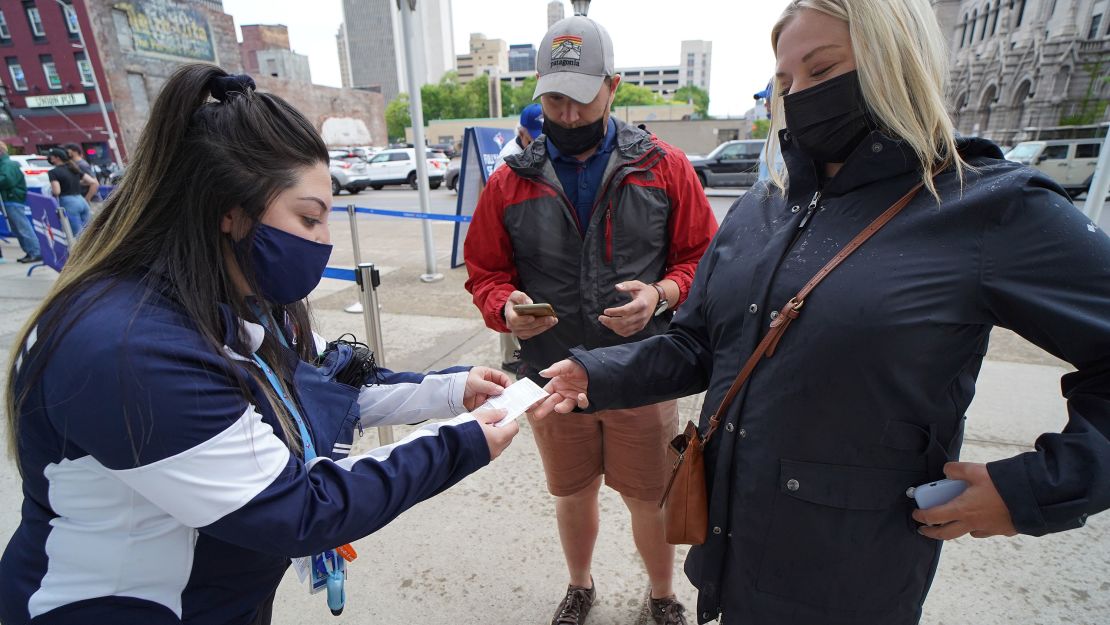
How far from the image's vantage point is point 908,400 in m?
1.21

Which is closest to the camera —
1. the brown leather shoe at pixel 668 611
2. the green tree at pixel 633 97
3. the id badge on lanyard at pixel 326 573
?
the id badge on lanyard at pixel 326 573

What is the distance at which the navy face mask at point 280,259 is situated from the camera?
1304mm

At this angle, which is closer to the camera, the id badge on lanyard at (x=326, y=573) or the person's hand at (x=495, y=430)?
the person's hand at (x=495, y=430)

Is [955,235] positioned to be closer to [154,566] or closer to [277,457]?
[277,457]

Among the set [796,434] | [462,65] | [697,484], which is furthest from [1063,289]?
[462,65]

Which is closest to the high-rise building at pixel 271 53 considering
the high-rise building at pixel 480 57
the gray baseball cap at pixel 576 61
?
the high-rise building at pixel 480 57

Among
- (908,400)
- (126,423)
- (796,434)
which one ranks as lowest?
(796,434)

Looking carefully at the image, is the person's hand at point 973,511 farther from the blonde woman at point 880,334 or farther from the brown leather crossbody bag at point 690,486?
the brown leather crossbody bag at point 690,486

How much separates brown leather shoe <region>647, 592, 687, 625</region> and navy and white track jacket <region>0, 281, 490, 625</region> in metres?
1.46

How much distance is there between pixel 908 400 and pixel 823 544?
397mm

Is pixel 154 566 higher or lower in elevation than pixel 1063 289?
lower

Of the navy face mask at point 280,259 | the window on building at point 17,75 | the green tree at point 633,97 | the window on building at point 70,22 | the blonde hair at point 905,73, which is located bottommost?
the navy face mask at point 280,259

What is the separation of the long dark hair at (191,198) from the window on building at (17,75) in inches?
1933

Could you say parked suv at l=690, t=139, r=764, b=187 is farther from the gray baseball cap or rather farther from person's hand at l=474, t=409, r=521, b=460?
person's hand at l=474, t=409, r=521, b=460
